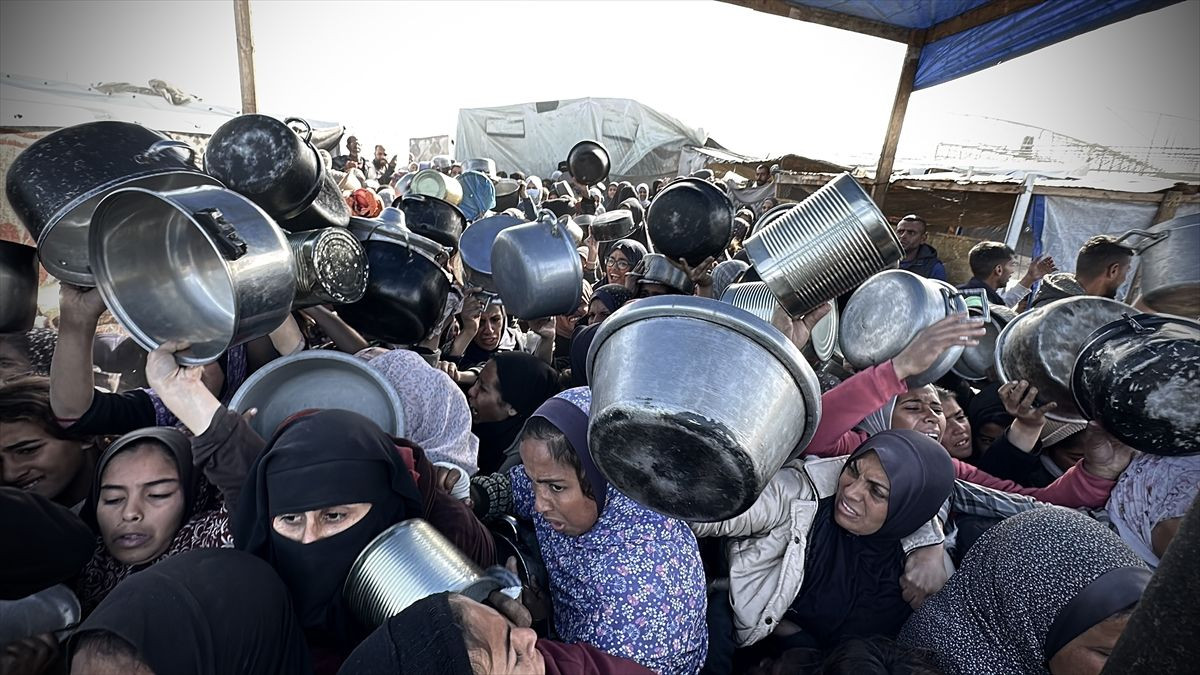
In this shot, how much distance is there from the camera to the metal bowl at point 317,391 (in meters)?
2.23

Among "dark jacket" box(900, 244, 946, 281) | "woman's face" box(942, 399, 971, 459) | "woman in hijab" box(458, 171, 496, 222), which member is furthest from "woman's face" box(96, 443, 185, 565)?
"woman in hijab" box(458, 171, 496, 222)

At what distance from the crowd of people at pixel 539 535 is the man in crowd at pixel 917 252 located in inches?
125

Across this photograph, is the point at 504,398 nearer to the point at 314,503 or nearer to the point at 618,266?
the point at 314,503

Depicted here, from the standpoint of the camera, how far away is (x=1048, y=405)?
231cm

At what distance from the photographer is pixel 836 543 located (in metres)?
2.23

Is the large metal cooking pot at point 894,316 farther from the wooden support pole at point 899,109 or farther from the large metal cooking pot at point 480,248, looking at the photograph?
the wooden support pole at point 899,109

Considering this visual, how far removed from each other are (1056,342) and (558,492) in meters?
2.03

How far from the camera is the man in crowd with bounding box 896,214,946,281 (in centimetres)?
557

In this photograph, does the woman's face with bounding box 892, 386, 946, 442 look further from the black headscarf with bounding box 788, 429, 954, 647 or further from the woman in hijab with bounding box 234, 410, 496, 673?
the woman in hijab with bounding box 234, 410, 496, 673

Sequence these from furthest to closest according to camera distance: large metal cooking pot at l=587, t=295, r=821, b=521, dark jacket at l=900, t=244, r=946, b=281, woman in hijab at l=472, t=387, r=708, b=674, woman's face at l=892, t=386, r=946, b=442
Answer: dark jacket at l=900, t=244, r=946, b=281 → woman's face at l=892, t=386, r=946, b=442 → woman in hijab at l=472, t=387, r=708, b=674 → large metal cooking pot at l=587, t=295, r=821, b=521

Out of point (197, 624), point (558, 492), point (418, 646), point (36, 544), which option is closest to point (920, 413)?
point (558, 492)

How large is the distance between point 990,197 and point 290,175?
1018 centimetres

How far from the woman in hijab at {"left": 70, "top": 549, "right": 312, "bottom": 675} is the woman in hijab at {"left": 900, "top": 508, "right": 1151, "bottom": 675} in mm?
2120

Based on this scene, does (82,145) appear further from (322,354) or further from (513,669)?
(513,669)
